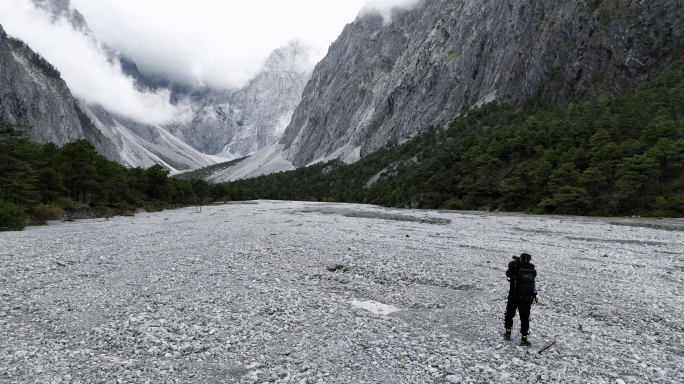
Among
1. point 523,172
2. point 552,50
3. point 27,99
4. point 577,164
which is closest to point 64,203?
point 523,172

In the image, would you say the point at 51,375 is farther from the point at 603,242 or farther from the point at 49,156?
the point at 49,156

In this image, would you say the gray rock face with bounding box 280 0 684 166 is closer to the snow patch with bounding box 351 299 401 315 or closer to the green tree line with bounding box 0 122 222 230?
the snow patch with bounding box 351 299 401 315

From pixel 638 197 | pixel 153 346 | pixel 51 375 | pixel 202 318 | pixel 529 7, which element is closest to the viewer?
pixel 51 375

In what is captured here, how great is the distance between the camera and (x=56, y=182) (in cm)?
4816

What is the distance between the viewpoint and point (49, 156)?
56.1 meters

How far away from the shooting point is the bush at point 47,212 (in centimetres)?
4194

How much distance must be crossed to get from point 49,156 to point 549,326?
69.5 meters

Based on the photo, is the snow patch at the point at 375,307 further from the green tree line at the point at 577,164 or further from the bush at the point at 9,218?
the green tree line at the point at 577,164

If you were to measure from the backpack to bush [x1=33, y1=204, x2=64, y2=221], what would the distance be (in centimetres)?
5108

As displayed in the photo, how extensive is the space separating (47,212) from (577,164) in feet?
268

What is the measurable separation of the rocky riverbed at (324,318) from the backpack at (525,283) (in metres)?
1.36

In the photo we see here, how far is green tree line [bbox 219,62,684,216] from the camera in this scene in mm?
51812

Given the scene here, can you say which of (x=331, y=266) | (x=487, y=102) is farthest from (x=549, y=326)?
(x=487, y=102)

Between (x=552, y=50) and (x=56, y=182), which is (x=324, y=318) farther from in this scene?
(x=552, y=50)
